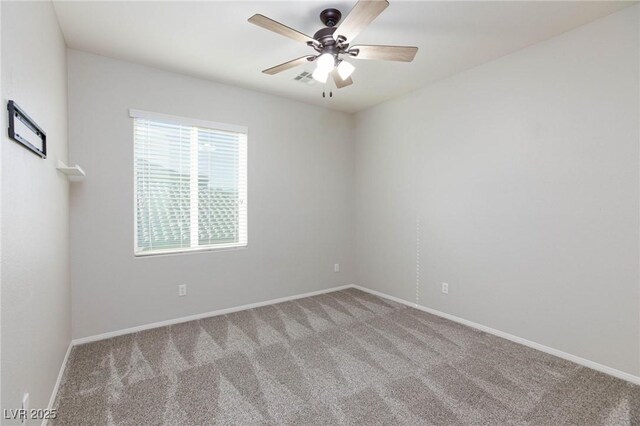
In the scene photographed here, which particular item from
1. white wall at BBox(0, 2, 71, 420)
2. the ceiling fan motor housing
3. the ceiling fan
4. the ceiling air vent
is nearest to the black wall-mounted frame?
white wall at BBox(0, 2, 71, 420)

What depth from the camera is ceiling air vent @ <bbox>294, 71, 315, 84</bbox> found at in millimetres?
3312

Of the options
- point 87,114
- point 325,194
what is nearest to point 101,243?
point 87,114

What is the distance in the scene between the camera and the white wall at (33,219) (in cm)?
129

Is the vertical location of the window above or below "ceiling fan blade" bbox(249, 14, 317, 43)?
below

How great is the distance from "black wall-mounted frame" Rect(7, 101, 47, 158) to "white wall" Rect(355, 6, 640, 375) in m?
3.56

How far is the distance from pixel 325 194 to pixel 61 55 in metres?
3.20

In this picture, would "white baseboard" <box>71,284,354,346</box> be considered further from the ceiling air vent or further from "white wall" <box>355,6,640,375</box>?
the ceiling air vent

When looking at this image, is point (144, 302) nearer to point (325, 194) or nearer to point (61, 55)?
point (61, 55)

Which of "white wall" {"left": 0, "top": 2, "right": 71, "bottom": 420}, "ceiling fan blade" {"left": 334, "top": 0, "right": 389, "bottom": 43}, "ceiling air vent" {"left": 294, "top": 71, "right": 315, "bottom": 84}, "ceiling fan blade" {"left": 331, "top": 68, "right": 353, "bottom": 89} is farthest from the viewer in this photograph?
"ceiling air vent" {"left": 294, "top": 71, "right": 315, "bottom": 84}

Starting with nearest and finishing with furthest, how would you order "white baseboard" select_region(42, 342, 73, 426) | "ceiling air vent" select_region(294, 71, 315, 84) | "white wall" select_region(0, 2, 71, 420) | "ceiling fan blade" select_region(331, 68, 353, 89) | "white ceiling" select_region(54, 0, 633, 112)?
"white wall" select_region(0, 2, 71, 420) → "white baseboard" select_region(42, 342, 73, 426) → "white ceiling" select_region(54, 0, 633, 112) → "ceiling fan blade" select_region(331, 68, 353, 89) → "ceiling air vent" select_region(294, 71, 315, 84)

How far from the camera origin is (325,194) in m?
4.55

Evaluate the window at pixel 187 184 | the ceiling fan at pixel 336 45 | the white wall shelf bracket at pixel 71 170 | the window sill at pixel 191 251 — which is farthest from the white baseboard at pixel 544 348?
the white wall shelf bracket at pixel 71 170

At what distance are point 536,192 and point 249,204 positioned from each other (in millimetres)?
3083

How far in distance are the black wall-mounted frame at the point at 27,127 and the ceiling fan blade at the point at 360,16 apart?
5.67ft
